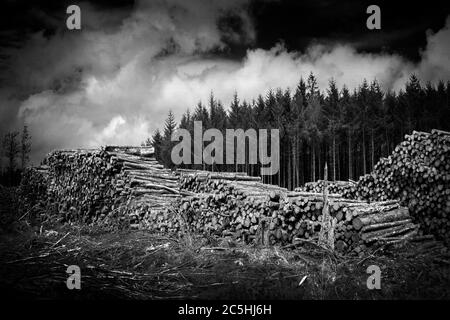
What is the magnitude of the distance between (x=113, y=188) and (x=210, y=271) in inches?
217

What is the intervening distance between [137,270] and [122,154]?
5.64m

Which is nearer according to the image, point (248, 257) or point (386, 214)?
point (248, 257)

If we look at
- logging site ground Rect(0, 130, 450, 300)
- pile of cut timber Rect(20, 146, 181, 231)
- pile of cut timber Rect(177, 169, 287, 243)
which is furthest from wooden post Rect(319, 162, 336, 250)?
pile of cut timber Rect(20, 146, 181, 231)

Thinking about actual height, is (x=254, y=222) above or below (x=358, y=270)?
above

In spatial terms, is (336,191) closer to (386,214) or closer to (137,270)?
(386,214)

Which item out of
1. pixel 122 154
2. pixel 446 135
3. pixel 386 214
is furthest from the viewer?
pixel 122 154

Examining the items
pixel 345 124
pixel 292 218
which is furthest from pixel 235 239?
pixel 345 124

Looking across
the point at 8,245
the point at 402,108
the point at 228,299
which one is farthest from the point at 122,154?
the point at 402,108

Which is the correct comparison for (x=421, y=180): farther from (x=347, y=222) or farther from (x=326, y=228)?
(x=326, y=228)

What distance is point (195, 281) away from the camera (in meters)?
5.22

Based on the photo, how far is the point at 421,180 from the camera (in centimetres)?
833

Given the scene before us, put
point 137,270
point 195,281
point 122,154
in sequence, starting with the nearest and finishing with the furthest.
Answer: point 195,281 → point 137,270 → point 122,154

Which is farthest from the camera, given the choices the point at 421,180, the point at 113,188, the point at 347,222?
the point at 113,188

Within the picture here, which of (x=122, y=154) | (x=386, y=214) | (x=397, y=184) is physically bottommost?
(x=386, y=214)
